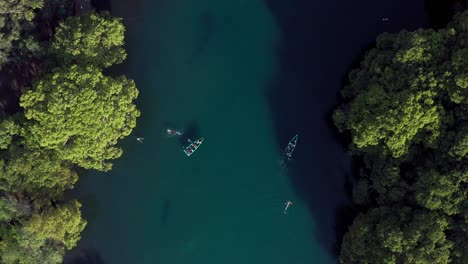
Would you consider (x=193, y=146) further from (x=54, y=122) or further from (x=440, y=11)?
(x=440, y=11)

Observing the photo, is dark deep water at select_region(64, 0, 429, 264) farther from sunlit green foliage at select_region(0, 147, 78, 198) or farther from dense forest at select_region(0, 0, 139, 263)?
sunlit green foliage at select_region(0, 147, 78, 198)

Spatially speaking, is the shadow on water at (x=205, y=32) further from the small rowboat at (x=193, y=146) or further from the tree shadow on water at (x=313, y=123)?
the small rowboat at (x=193, y=146)

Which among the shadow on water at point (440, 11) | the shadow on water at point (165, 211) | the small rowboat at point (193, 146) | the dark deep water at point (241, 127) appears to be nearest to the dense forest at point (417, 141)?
the dark deep water at point (241, 127)

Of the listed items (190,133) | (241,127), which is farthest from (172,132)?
(241,127)

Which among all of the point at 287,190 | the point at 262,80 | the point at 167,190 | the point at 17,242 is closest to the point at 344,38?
the point at 262,80

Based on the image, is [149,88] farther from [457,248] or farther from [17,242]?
[457,248]
